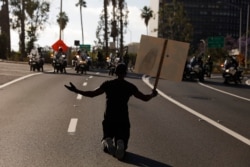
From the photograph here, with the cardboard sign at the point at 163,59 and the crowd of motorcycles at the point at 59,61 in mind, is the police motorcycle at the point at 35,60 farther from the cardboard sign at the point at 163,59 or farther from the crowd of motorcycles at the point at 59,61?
the cardboard sign at the point at 163,59

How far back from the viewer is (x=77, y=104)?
17.5 m

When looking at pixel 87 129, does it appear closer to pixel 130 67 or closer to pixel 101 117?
pixel 101 117

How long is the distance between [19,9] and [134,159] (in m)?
59.8

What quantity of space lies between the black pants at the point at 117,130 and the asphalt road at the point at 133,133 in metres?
0.32

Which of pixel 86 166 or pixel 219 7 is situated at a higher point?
pixel 219 7

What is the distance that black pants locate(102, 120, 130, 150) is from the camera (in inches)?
349

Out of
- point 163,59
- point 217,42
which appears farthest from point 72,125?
point 217,42

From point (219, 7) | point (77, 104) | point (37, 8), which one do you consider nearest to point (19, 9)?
point (37, 8)

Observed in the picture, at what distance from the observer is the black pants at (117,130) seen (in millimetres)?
8867

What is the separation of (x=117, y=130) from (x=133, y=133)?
2.57m

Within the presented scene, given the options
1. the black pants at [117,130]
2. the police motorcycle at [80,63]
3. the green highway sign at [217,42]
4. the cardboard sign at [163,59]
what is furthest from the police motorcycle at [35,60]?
the green highway sign at [217,42]

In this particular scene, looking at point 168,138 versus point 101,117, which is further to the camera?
point 101,117

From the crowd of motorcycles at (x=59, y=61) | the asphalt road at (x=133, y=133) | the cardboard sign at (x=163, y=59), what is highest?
the cardboard sign at (x=163, y=59)

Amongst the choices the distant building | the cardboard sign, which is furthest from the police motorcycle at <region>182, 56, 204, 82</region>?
the distant building
